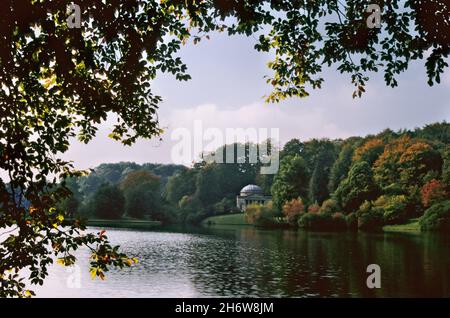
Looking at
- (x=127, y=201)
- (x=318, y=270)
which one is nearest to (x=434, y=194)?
(x=318, y=270)

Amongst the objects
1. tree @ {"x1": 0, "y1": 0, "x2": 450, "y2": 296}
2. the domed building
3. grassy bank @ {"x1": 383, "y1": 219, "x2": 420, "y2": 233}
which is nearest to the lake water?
tree @ {"x1": 0, "y1": 0, "x2": 450, "y2": 296}

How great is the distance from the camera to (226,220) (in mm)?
105062

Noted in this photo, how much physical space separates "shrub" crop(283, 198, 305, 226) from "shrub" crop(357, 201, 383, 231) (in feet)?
37.0

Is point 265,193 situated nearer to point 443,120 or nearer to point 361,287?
point 443,120

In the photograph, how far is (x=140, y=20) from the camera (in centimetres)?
713

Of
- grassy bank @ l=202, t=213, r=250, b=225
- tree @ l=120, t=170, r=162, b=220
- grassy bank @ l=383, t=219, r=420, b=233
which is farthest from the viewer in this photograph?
grassy bank @ l=202, t=213, r=250, b=225

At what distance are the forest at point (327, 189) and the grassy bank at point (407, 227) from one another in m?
1.26

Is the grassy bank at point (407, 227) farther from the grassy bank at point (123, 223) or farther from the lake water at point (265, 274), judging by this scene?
the grassy bank at point (123, 223)

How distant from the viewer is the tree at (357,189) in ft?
260

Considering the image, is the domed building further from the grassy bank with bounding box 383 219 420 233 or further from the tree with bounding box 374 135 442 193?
the grassy bank with bounding box 383 219 420 233

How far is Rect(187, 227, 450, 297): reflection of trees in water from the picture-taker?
23.8m

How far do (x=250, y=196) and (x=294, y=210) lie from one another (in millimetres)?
35945

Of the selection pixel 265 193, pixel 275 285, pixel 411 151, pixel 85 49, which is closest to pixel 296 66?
pixel 85 49

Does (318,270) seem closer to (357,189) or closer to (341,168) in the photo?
(357,189)
